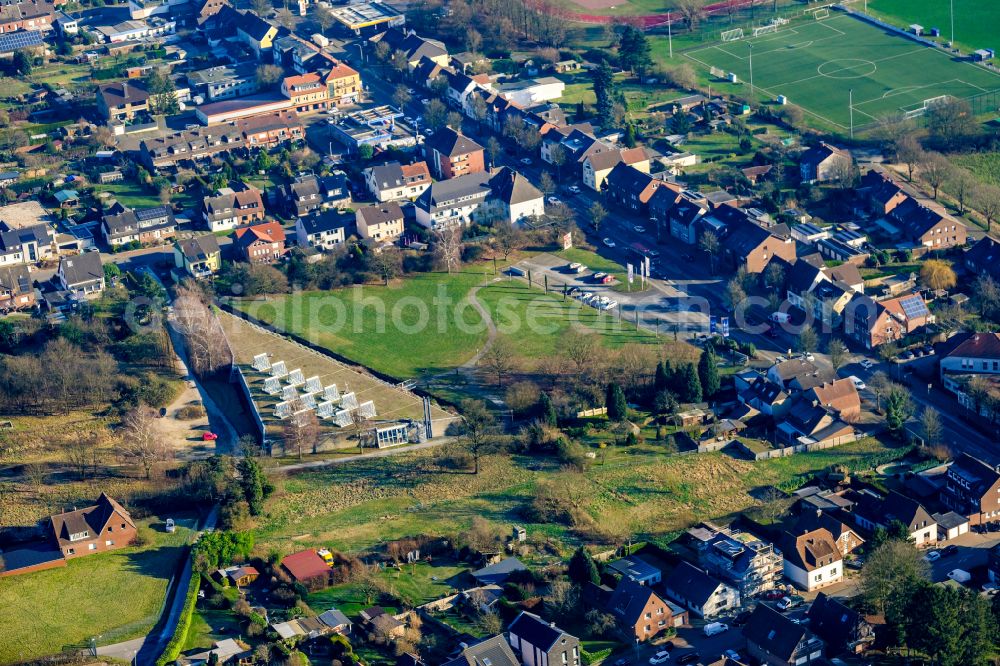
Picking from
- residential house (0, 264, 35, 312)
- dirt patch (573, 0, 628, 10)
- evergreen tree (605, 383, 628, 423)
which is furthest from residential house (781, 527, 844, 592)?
dirt patch (573, 0, 628, 10)

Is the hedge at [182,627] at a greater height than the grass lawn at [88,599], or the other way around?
the hedge at [182,627]

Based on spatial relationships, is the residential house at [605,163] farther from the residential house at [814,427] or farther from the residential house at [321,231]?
the residential house at [814,427]

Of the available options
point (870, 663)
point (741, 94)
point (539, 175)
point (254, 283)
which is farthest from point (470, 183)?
point (870, 663)

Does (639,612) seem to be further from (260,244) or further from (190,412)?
(260,244)

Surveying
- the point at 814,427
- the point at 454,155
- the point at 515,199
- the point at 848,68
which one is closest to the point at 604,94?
the point at 454,155

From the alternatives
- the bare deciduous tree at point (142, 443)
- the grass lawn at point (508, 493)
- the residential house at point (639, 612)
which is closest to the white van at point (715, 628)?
the residential house at point (639, 612)

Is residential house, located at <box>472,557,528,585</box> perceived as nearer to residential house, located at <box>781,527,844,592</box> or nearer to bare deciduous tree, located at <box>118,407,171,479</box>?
residential house, located at <box>781,527,844,592</box>
